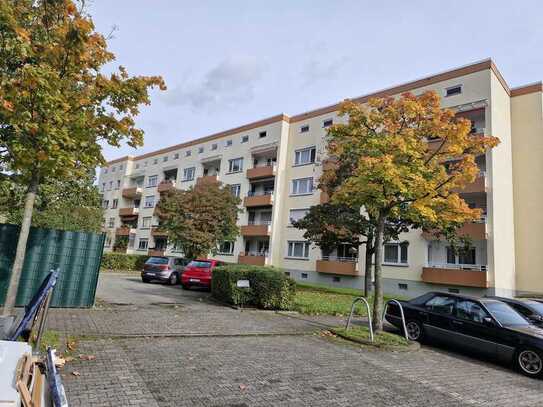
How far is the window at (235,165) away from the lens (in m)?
39.2

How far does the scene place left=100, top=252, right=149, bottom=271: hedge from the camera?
29.9 metres

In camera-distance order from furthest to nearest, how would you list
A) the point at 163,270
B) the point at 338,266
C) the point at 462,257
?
the point at 338,266 → the point at 462,257 → the point at 163,270

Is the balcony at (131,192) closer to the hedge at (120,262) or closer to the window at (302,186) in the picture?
the hedge at (120,262)

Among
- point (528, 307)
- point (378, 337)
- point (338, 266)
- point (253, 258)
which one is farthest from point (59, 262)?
point (253, 258)

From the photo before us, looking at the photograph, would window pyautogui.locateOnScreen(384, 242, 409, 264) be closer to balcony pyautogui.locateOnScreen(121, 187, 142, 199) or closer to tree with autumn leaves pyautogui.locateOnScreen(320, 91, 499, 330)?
tree with autumn leaves pyautogui.locateOnScreen(320, 91, 499, 330)

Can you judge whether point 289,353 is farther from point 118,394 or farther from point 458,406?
point 118,394

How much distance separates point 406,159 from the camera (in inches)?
383

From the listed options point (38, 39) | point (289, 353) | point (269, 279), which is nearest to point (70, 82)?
point (38, 39)

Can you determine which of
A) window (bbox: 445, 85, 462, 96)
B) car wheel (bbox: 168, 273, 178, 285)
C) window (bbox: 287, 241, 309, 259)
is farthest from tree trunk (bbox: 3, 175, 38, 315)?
window (bbox: 287, 241, 309, 259)

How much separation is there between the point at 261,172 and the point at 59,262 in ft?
88.3

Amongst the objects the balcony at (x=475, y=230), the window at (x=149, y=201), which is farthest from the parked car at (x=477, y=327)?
the window at (x=149, y=201)

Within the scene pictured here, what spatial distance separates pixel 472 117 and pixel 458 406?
937 inches

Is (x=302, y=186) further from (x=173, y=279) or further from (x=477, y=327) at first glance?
(x=477, y=327)

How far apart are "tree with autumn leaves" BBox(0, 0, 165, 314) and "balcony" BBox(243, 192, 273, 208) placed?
26154mm
